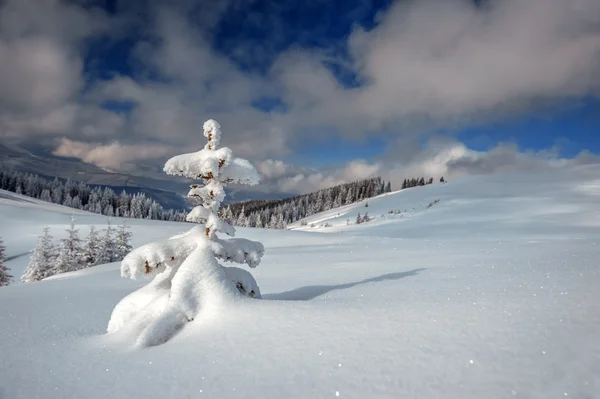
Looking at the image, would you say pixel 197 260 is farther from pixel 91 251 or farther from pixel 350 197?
pixel 350 197

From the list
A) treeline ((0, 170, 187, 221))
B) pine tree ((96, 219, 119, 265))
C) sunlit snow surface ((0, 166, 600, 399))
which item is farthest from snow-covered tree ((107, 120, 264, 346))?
treeline ((0, 170, 187, 221))

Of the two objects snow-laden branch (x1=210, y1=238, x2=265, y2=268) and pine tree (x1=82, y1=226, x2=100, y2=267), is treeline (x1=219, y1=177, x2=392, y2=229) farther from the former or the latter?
snow-laden branch (x1=210, y1=238, x2=265, y2=268)

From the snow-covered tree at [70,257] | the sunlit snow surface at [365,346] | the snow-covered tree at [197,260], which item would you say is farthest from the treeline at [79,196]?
the sunlit snow surface at [365,346]

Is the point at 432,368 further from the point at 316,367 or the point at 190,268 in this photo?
the point at 190,268

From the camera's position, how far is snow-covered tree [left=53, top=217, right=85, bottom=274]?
1215 inches

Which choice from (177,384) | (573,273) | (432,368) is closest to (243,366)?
(177,384)

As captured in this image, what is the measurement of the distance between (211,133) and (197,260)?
3.30 metres

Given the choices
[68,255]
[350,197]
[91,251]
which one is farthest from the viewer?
[350,197]

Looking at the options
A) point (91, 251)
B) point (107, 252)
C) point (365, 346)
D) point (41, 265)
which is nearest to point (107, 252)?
point (107, 252)

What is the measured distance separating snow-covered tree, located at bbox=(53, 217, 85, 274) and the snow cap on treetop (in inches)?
1182

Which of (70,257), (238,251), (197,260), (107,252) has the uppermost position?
(238,251)

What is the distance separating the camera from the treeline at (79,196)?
122 m

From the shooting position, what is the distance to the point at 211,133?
8.30 meters

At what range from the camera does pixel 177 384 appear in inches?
188
